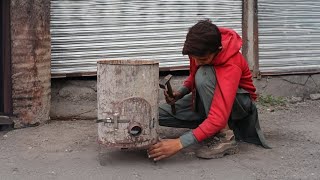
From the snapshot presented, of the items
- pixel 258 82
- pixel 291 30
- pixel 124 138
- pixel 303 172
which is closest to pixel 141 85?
pixel 124 138

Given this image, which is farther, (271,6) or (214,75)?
(271,6)

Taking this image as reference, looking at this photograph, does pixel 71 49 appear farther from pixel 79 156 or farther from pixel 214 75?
pixel 214 75

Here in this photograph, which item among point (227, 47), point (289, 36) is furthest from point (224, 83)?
point (289, 36)

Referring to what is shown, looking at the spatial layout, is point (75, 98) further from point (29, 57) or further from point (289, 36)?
point (289, 36)

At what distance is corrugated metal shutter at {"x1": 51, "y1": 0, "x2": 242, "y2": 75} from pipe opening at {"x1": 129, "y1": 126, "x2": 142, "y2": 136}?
1.90 meters

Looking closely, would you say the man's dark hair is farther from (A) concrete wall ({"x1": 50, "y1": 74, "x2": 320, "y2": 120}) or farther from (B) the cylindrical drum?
(A) concrete wall ({"x1": 50, "y1": 74, "x2": 320, "y2": 120})

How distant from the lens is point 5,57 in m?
4.51

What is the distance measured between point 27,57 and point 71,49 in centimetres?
70

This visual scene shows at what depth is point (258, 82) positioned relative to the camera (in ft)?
18.6

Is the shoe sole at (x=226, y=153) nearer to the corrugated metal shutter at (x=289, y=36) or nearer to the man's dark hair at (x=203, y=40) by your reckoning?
the man's dark hair at (x=203, y=40)

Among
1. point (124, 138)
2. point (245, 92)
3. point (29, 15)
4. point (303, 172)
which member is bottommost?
point (303, 172)

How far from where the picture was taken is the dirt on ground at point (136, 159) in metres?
3.36

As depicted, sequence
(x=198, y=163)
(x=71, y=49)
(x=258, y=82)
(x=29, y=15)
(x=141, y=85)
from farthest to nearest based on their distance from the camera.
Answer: (x=258, y=82)
(x=71, y=49)
(x=29, y=15)
(x=198, y=163)
(x=141, y=85)

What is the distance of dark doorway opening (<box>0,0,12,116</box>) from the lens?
4449mm
